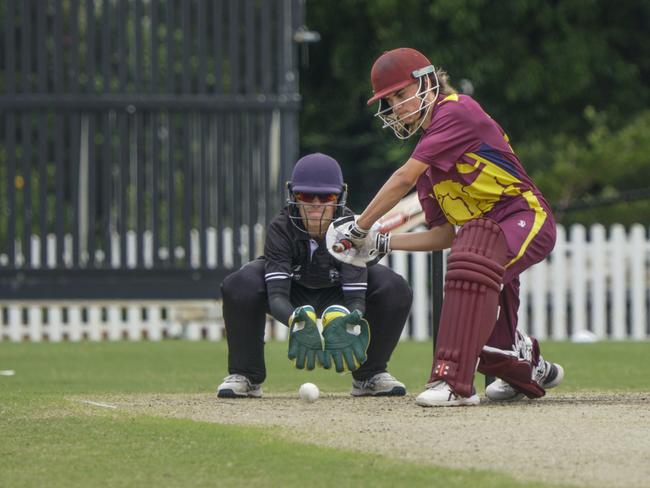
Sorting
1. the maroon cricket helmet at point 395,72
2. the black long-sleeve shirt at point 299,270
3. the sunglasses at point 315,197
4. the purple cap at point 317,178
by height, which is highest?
the maroon cricket helmet at point 395,72

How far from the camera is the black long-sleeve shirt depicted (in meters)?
8.08

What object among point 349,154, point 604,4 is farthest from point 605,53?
point 349,154

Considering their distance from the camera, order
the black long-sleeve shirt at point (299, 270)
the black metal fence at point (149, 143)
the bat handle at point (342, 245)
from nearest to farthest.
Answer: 1. the bat handle at point (342, 245)
2. the black long-sleeve shirt at point (299, 270)
3. the black metal fence at point (149, 143)

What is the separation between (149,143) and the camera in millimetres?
17250

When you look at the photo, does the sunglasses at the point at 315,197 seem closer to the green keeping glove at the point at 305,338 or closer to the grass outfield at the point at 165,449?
the green keeping glove at the point at 305,338

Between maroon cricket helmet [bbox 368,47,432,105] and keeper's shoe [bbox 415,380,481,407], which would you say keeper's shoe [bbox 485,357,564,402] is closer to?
keeper's shoe [bbox 415,380,481,407]

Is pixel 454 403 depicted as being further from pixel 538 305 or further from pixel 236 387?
pixel 538 305

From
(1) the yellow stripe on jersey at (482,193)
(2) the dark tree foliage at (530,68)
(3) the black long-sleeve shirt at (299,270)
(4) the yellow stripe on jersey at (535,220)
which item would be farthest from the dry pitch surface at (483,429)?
(2) the dark tree foliage at (530,68)

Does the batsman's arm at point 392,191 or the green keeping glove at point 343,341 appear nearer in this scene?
the batsman's arm at point 392,191

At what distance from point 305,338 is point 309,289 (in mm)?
860

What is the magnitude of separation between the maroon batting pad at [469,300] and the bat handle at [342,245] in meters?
0.50

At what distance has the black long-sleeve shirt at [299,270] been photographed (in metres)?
8.08

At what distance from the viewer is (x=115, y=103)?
16.9 metres

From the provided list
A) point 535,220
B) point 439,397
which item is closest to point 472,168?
point 535,220
